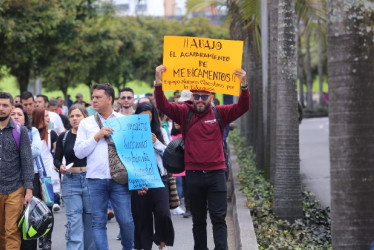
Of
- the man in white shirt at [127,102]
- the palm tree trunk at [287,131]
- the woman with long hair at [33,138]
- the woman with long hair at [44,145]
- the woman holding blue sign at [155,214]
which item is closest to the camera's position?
the woman holding blue sign at [155,214]

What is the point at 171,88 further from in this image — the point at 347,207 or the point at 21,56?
the point at 21,56

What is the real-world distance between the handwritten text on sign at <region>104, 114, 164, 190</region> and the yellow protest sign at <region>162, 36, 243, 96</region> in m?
0.48

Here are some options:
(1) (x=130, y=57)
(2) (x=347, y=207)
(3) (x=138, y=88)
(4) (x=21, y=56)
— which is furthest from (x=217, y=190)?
(3) (x=138, y=88)

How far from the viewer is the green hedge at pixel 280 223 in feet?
31.4

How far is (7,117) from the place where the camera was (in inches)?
337

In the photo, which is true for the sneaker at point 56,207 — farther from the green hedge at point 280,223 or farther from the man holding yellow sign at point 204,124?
the man holding yellow sign at point 204,124

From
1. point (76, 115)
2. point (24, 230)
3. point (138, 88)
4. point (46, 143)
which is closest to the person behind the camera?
point (24, 230)

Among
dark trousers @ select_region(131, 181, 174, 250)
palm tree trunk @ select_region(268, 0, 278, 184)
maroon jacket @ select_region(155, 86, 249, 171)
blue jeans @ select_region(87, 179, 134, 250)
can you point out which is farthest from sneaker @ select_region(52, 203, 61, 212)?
maroon jacket @ select_region(155, 86, 249, 171)

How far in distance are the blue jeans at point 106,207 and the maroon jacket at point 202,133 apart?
70 centimetres

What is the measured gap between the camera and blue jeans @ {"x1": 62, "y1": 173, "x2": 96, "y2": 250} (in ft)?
30.2

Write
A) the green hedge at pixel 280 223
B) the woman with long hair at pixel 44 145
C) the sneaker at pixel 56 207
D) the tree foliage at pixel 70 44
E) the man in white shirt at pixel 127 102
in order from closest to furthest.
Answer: the green hedge at pixel 280 223
the woman with long hair at pixel 44 145
the man in white shirt at pixel 127 102
the sneaker at pixel 56 207
the tree foliage at pixel 70 44

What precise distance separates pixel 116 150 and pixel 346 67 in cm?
332

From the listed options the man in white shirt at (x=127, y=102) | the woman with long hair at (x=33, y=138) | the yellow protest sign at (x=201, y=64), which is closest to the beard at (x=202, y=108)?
the yellow protest sign at (x=201, y=64)

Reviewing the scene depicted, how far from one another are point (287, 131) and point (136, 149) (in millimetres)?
3596
